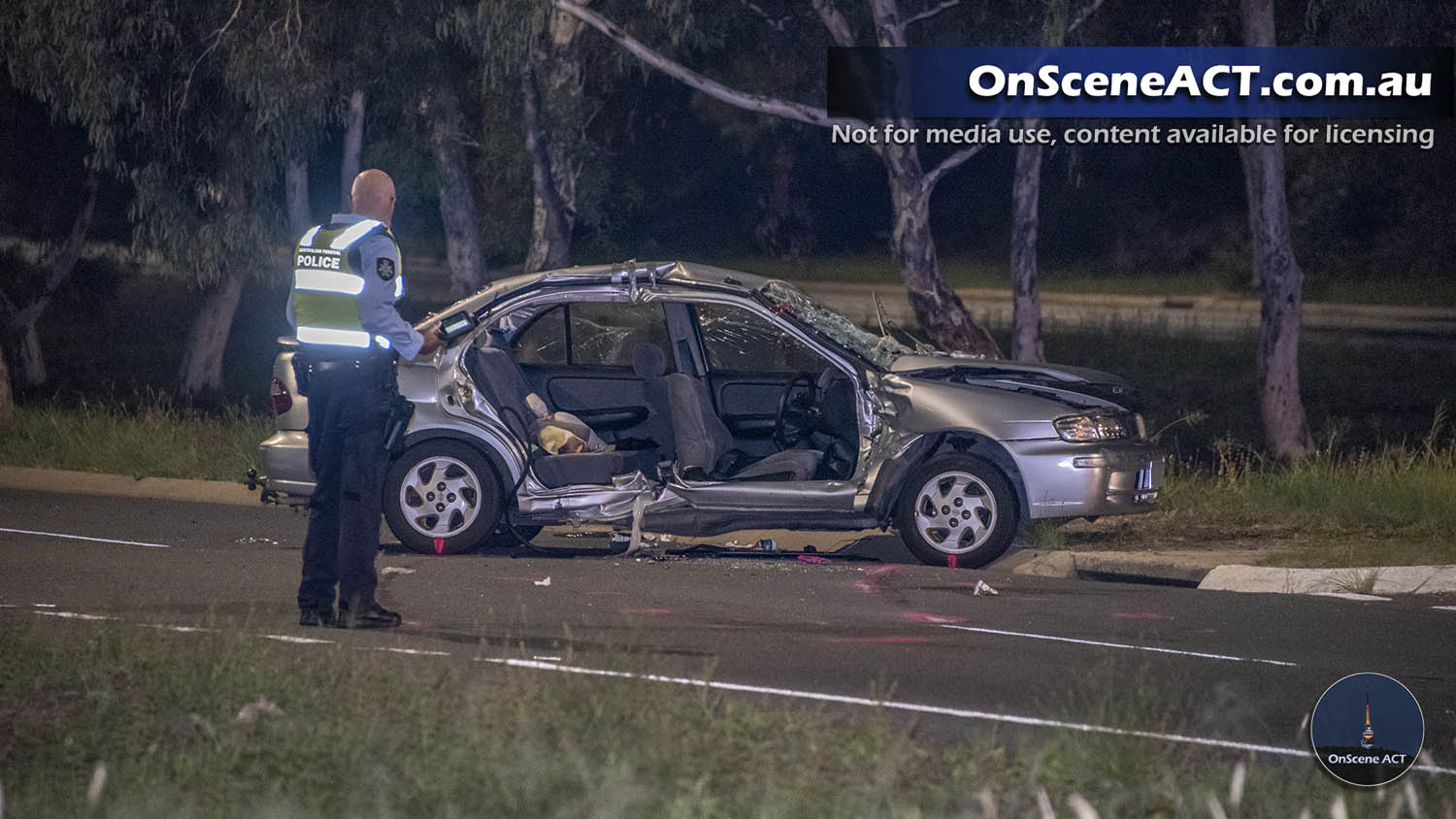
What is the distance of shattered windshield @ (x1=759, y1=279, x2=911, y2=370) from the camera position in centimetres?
1110

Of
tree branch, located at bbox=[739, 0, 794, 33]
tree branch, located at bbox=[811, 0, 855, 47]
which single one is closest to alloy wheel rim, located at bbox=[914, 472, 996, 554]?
tree branch, located at bbox=[811, 0, 855, 47]

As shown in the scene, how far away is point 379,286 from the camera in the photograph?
845 cm

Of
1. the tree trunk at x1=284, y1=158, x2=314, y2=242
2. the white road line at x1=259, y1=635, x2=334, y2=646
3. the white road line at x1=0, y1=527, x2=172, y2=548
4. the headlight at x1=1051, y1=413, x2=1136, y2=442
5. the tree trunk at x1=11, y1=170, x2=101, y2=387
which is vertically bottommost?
the white road line at x1=259, y1=635, x2=334, y2=646

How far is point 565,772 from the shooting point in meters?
5.70

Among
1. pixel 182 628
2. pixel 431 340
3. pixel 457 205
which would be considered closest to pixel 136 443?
pixel 431 340

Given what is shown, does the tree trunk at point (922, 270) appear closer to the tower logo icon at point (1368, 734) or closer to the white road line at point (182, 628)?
the white road line at point (182, 628)

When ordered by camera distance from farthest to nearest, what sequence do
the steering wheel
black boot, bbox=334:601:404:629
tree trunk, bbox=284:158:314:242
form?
tree trunk, bbox=284:158:314:242, the steering wheel, black boot, bbox=334:601:404:629

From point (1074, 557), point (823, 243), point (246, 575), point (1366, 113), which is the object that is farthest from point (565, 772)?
point (823, 243)

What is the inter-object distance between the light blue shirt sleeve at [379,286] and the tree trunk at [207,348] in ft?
46.1

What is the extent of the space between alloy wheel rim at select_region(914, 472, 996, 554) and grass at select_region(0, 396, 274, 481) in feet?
19.7

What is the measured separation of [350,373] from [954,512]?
3.88 meters

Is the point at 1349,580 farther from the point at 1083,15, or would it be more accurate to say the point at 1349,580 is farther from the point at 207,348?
the point at 207,348

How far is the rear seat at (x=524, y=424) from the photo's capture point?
11.1m

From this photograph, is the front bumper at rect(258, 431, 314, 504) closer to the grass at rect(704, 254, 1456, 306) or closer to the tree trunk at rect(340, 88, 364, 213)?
the tree trunk at rect(340, 88, 364, 213)
